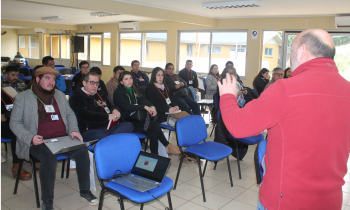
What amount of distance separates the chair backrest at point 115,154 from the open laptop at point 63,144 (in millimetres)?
606

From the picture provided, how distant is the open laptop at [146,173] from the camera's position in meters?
2.09

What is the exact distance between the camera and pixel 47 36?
14875 mm

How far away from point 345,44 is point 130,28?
6.92m

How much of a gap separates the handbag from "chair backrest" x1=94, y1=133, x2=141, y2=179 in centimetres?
122

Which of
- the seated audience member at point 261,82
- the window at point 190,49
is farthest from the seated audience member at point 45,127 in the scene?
the window at point 190,49

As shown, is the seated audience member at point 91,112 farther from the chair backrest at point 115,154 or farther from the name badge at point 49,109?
the chair backrest at point 115,154

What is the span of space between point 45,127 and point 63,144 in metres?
0.32

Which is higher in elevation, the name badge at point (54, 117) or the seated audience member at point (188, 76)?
the seated audience member at point (188, 76)

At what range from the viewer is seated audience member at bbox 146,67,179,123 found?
4.18 metres

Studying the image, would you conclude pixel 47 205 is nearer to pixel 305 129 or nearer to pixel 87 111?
pixel 87 111

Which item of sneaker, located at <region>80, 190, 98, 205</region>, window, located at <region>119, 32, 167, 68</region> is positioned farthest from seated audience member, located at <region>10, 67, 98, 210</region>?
window, located at <region>119, 32, 167, 68</region>

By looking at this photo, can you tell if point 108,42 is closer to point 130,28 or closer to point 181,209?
point 130,28

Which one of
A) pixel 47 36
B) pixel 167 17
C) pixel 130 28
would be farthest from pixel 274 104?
pixel 47 36

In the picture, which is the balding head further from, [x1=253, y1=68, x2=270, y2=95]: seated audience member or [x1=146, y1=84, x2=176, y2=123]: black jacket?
[x1=253, y1=68, x2=270, y2=95]: seated audience member
